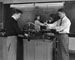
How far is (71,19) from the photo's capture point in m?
2.38

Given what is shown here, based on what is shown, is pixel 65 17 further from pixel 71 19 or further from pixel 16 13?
pixel 16 13

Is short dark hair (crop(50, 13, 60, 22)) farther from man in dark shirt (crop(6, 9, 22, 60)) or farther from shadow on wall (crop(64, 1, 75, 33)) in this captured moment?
man in dark shirt (crop(6, 9, 22, 60))

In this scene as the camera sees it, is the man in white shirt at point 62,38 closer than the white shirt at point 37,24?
Yes

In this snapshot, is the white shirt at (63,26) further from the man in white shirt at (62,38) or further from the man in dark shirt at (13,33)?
the man in dark shirt at (13,33)

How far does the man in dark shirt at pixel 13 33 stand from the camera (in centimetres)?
222

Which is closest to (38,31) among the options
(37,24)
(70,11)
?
(37,24)

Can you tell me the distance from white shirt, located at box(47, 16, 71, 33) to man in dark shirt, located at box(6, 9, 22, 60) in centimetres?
59

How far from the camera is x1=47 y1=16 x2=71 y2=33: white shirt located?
2.22m

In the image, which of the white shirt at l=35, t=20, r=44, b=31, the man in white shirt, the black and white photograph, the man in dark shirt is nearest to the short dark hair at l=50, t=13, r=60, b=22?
the black and white photograph

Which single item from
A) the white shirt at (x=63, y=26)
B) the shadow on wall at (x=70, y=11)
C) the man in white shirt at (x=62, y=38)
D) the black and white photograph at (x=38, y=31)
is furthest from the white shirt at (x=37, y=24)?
the shadow on wall at (x=70, y=11)

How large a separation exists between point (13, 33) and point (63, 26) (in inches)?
34.9

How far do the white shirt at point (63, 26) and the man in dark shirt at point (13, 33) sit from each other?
0.59m

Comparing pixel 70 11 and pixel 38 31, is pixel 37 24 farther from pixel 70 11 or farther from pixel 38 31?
pixel 70 11

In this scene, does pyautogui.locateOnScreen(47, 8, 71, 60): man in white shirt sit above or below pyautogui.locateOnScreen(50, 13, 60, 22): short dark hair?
below
